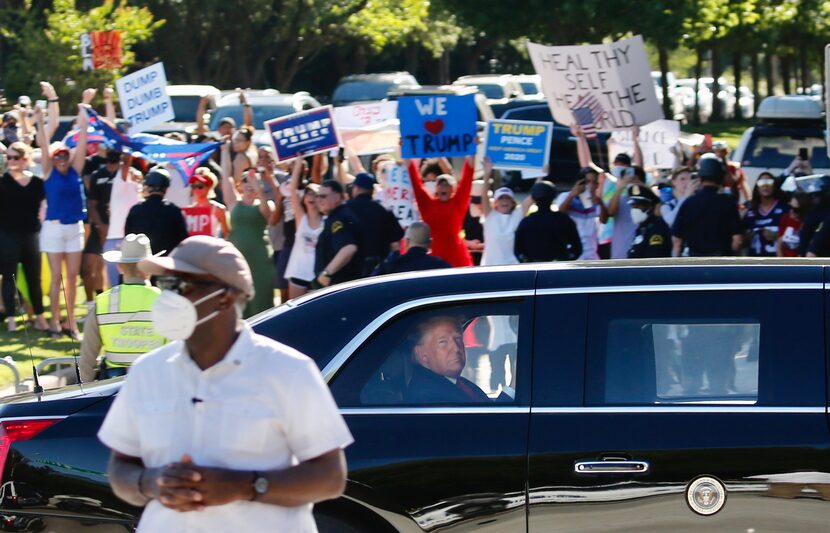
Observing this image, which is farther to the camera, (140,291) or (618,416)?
(140,291)

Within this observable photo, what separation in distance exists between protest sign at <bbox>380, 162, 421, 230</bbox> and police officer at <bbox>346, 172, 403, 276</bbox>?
228 centimetres

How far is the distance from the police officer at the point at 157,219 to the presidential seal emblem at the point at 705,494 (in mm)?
6617

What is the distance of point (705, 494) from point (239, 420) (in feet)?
6.57

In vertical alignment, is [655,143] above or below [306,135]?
below

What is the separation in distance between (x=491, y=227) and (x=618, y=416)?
6555 millimetres

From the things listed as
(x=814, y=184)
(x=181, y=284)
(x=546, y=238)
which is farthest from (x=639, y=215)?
(x=181, y=284)

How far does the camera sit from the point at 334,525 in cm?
471

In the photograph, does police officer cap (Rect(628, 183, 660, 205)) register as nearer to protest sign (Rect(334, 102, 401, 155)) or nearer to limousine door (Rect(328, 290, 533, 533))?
protest sign (Rect(334, 102, 401, 155))

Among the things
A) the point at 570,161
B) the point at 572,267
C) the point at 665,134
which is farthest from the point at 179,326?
the point at 570,161

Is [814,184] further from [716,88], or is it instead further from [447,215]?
[716,88]

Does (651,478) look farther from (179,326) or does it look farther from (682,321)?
(179,326)

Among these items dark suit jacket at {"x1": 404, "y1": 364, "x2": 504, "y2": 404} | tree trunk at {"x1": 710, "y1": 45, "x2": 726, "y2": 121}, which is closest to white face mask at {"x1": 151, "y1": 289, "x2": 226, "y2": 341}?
dark suit jacket at {"x1": 404, "y1": 364, "x2": 504, "y2": 404}

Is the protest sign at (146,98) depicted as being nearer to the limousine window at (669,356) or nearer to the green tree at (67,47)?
the limousine window at (669,356)

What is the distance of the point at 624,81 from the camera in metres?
14.1
